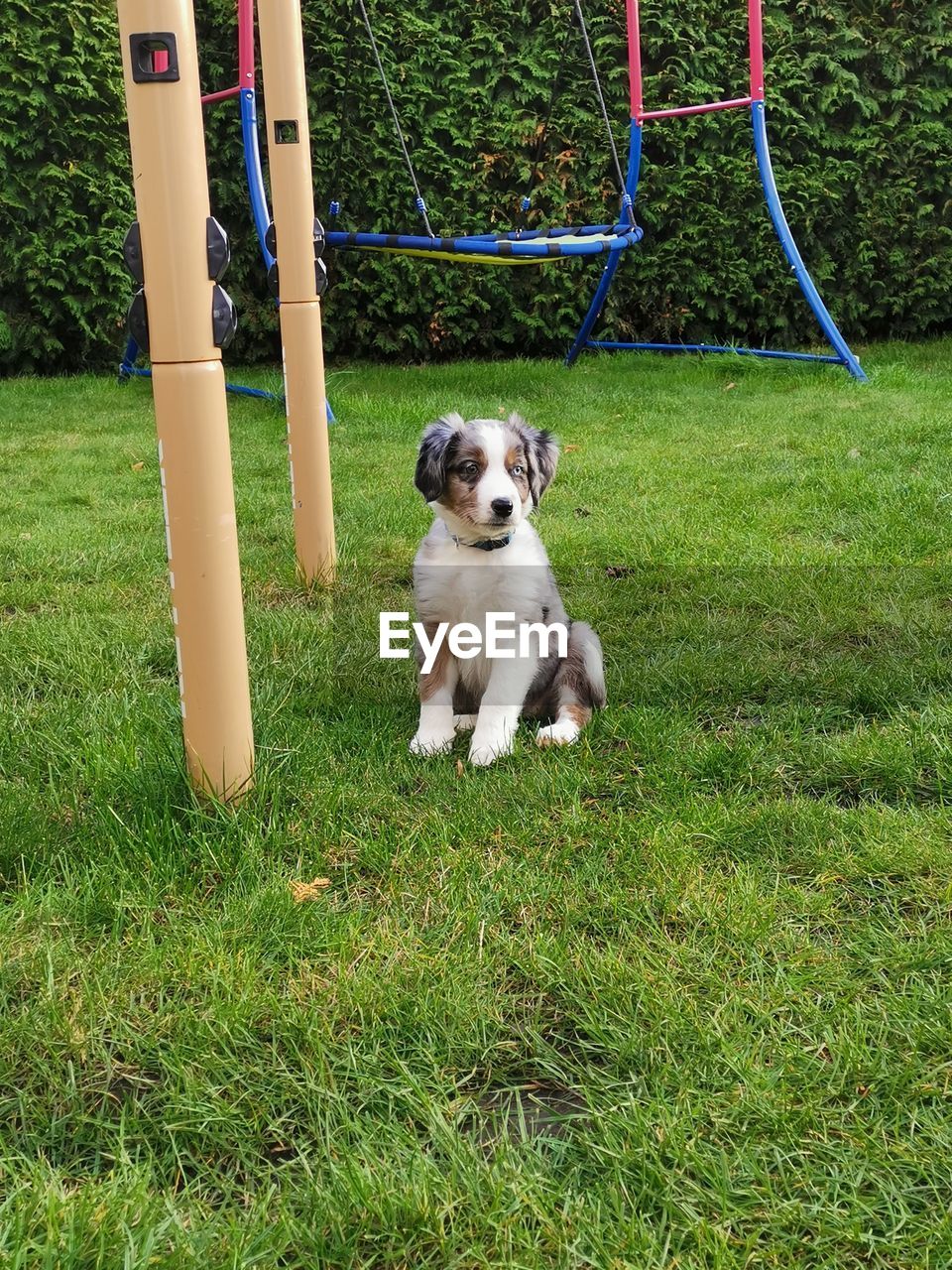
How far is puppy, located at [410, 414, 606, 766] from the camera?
104 inches

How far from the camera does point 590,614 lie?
353 centimetres

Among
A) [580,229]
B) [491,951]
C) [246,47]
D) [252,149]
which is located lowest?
[491,951]

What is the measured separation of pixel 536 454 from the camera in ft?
9.29

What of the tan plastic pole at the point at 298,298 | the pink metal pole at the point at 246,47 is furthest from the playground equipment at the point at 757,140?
the tan plastic pole at the point at 298,298

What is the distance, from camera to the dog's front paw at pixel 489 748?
257 centimetres

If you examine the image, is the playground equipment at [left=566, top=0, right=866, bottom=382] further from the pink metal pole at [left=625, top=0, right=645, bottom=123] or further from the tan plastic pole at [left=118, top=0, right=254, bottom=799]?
the tan plastic pole at [left=118, top=0, right=254, bottom=799]

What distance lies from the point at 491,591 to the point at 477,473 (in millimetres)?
292

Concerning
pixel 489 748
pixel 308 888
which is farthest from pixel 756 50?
pixel 308 888

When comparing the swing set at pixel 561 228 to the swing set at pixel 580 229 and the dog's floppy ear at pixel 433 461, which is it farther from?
the dog's floppy ear at pixel 433 461

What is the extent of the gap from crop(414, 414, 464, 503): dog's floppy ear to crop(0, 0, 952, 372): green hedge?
654 centimetres

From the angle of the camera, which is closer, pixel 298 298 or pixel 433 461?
pixel 433 461

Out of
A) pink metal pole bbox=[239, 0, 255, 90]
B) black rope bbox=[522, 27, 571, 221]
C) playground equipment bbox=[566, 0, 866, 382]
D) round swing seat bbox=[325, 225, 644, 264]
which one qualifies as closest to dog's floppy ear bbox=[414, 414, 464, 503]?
round swing seat bbox=[325, 225, 644, 264]

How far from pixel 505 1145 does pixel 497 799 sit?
0.96 metres

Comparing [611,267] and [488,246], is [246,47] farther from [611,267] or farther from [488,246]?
[611,267]
